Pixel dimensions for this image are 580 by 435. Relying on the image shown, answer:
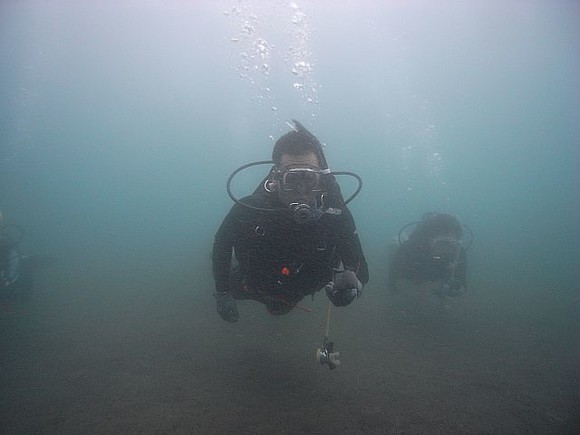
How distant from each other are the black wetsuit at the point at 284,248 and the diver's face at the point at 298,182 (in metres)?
0.21

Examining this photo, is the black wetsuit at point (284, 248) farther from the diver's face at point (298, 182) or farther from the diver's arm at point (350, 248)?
the diver's face at point (298, 182)

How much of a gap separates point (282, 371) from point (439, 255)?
15.0ft

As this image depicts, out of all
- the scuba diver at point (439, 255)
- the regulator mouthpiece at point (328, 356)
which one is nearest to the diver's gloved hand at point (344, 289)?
the regulator mouthpiece at point (328, 356)

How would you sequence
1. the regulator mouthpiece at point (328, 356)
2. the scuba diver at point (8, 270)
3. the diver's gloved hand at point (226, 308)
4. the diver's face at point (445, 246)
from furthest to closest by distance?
1. the diver's face at point (445, 246)
2. the scuba diver at point (8, 270)
3. the diver's gloved hand at point (226, 308)
4. the regulator mouthpiece at point (328, 356)

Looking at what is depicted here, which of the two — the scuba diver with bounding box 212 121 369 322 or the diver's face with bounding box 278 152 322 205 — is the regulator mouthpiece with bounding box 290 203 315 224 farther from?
the diver's face with bounding box 278 152 322 205

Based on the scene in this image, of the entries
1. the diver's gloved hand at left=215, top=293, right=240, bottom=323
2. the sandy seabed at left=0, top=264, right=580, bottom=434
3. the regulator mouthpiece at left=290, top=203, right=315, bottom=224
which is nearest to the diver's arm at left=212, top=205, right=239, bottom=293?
the diver's gloved hand at left=215, top=293, right=240, bottom=323

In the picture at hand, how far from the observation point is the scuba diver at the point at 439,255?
7.19 metres

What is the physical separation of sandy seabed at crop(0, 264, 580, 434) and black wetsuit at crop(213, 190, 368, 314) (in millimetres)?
1433

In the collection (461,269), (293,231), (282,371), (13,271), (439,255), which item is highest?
(293,231)

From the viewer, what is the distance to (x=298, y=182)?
3639 millimetres

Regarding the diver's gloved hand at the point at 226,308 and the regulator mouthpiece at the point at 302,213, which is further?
the diver's gloved hand at the point at 226,308

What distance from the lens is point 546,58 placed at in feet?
126

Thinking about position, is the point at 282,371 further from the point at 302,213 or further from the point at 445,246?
the point at 445,246

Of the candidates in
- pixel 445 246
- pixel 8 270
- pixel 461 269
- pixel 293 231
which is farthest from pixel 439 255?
pixel 8 270
